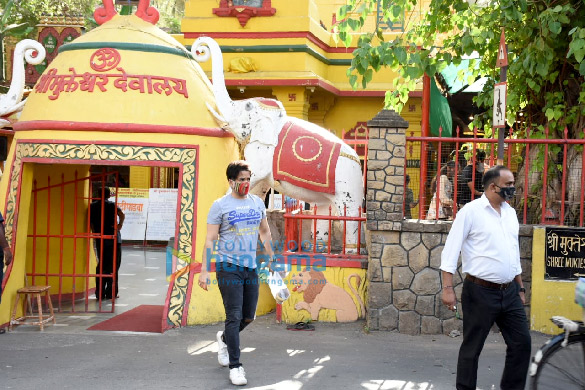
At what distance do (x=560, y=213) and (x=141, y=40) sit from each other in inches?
195

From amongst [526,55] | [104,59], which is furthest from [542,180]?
[104,59]

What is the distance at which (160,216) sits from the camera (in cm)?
1483

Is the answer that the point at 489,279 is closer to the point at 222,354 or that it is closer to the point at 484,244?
the point at 484,244

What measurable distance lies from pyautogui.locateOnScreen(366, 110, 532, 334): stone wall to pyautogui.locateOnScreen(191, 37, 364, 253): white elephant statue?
1.75ft

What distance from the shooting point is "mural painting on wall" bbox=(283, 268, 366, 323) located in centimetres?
776

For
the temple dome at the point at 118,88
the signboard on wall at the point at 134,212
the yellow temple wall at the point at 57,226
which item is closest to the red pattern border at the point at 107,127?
the temple dome at the point at 118,88

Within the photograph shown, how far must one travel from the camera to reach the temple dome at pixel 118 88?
7535mm

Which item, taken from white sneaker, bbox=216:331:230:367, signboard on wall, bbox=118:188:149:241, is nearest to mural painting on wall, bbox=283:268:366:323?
white sneaker, bbox=216:331:230:367

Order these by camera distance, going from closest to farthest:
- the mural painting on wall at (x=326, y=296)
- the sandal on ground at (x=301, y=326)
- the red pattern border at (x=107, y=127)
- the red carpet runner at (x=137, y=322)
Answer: the red pattern border at (x=107, y=127), the sandal on ground at (x=301, y=326), the mural painting on wall at (x=326, y=296), the red carpet runner at (x=137, y=322)

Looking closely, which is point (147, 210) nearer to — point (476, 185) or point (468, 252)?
point (476, 185)

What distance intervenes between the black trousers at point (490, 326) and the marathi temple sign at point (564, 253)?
8.19ft

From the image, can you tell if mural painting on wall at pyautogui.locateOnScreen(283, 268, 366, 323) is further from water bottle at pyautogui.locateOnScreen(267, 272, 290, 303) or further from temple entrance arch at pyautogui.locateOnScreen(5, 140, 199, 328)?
temple entrance arch at pyautogui.locateOnScreen(5, 140, 199, 328)

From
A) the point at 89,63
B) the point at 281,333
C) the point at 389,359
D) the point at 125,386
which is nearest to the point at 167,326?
the point at 281,333

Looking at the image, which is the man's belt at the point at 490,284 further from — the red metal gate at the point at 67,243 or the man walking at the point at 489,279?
the red metal gate at the point at 67,243
